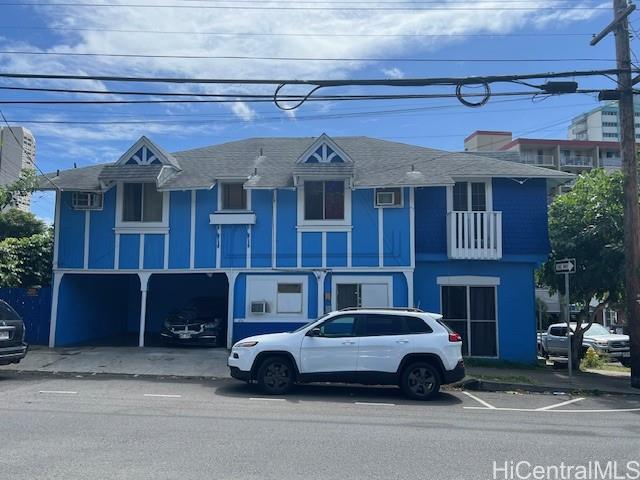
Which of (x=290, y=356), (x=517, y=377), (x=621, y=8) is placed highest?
(x=621, y=8)

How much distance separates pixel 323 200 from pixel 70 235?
7715 millimetres

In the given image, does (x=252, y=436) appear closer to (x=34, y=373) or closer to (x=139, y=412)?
(x=139, y=412)

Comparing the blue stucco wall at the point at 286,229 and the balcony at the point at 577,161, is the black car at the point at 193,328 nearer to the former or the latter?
the blue stucco wall at the point at 286,229

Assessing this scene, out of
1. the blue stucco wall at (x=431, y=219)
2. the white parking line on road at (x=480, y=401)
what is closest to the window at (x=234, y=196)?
the blue stucco wall at (x=431, y=219)

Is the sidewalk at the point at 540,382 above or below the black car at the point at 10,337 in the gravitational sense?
below

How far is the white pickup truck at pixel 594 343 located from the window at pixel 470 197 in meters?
8.57

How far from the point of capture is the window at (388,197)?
15891 mm

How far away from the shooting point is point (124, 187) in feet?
54.0

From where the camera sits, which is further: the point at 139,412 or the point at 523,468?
the point at 139,412

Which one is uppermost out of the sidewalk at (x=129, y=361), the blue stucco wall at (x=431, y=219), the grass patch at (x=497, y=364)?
the blue stucco wall at (x=431, y=219)

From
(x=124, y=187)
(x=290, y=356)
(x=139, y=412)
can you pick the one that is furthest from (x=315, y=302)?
(x=139, y=412)

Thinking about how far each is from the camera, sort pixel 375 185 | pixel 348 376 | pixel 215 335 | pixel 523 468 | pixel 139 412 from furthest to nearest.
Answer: pixel 215 335, pixel 375 185, pixel 348 376, pixel 139 412, pixel 523 468

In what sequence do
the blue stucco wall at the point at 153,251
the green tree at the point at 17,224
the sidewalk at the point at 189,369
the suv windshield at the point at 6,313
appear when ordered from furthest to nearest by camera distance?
the green tree at the point at 17,224, the blue stucco wall at the point at 153,251, the sidewalk at the point at 189,369, the suv windshield at the point at 6,313

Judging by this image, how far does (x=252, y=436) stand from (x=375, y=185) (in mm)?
9785
